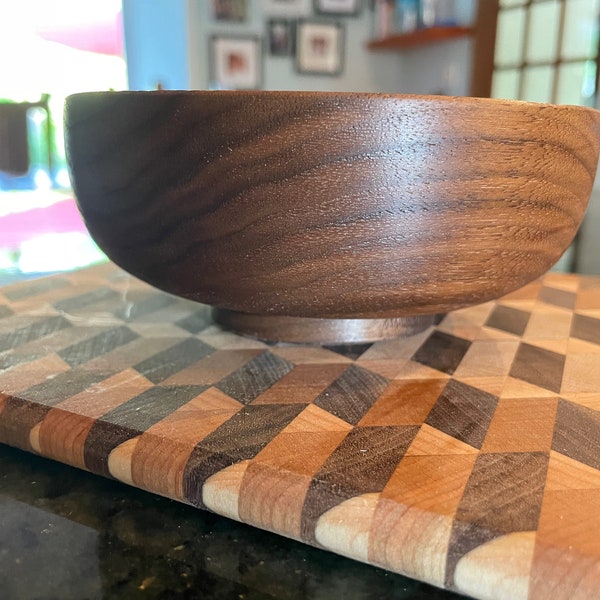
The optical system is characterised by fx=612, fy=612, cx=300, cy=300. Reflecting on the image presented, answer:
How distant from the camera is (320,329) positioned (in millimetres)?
471

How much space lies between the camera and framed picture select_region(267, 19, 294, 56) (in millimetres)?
2783

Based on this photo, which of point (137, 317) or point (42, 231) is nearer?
point (137, 317)

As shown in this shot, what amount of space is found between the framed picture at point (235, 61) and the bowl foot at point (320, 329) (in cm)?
247

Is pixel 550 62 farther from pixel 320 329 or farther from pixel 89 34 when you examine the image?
pixel 89 34

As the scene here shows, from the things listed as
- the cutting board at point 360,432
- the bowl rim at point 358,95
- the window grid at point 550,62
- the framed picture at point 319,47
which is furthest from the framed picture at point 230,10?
the bowl rim at point 358,95

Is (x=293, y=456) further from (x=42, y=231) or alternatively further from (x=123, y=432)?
(x=42, y=231)

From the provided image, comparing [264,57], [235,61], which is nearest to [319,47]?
[264,57]

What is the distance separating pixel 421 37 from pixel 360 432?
2.52m

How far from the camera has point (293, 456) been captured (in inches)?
11.9

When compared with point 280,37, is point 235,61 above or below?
below

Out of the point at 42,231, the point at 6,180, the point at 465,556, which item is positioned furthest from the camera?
the point at 6,180

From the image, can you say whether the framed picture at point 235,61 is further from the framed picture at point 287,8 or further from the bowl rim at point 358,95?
the bowl rim at point 358,95

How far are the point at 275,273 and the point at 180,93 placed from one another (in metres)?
0.11

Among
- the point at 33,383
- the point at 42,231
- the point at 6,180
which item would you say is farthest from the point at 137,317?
the point at 6,180
